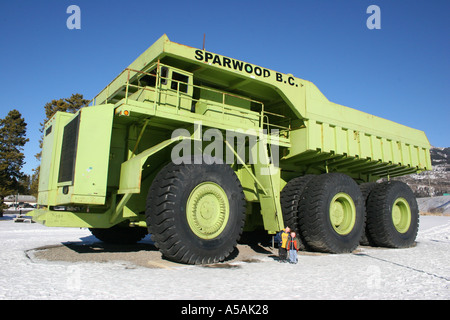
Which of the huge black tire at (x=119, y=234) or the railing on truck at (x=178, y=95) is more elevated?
the railing on truck at (x=178, y=95)

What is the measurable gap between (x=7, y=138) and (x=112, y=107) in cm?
2913

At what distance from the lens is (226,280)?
524cm

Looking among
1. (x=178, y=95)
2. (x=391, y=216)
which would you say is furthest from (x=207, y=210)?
(x=391, y=216)

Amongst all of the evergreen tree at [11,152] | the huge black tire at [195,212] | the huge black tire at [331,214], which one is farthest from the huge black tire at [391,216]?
the evergreen tree at [11,152]

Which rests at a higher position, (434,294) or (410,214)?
(410,214)

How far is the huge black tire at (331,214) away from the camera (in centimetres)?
862

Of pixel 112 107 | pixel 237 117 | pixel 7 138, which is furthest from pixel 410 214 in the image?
pixel 7 138

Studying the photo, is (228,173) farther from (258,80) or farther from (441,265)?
(441,265)

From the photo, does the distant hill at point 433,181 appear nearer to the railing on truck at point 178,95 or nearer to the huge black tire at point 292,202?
the huge black tire at point 292,202

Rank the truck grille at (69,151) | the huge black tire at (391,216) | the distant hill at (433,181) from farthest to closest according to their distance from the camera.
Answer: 1. the distant hill at (433,181)
2. the huge black tire at (391,216)
3. the truck grille at (69,151)

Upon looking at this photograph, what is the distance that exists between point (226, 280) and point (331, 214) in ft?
15.8

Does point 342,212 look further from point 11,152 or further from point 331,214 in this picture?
point 11,152

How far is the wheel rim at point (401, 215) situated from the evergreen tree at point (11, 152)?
1126 inches

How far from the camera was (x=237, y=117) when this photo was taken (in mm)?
8734
